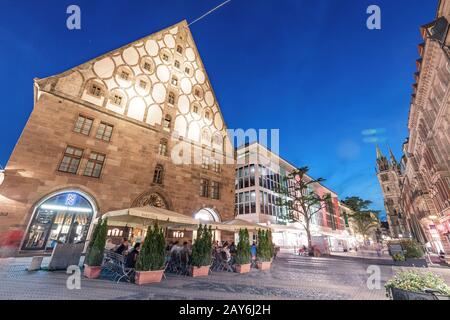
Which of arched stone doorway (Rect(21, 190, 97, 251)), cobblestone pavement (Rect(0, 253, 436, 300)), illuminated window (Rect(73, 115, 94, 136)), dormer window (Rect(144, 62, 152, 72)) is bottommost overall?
cobblestone pavement (Rect(0, 253, 436, 300))

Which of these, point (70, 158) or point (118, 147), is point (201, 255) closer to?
point (118, 147)

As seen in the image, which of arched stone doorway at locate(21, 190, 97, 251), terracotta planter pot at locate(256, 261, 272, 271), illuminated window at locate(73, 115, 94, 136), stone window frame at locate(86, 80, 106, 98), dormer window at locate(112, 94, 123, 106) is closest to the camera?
arched stone doorway at locate(21, 190, 97, 251)

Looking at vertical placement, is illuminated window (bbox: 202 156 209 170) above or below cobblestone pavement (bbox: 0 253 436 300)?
above

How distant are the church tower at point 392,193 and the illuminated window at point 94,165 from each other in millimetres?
74458

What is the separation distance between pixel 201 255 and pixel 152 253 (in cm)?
251

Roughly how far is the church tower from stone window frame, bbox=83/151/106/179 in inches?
2929

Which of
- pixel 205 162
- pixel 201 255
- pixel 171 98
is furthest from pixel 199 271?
pixel 171 98

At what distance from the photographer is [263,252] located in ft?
37.6

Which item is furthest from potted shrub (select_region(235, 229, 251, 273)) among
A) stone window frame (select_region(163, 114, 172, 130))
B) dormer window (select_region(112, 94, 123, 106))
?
dormer window (select_region(112, 94, 123, 106))

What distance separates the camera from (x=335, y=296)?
571 cm

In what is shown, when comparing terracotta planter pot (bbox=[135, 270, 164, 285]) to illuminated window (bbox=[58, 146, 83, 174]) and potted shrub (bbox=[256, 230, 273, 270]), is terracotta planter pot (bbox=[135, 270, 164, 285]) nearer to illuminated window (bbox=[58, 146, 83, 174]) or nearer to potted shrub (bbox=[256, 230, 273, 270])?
potted shrub (bbox=[256, 230, 273, 270])

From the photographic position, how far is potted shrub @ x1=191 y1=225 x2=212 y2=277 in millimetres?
8352

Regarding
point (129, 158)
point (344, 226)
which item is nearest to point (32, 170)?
point (129, 158)

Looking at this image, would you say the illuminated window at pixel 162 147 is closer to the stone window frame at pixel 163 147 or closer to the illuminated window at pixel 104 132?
the stone window frame at pixel 163 147
